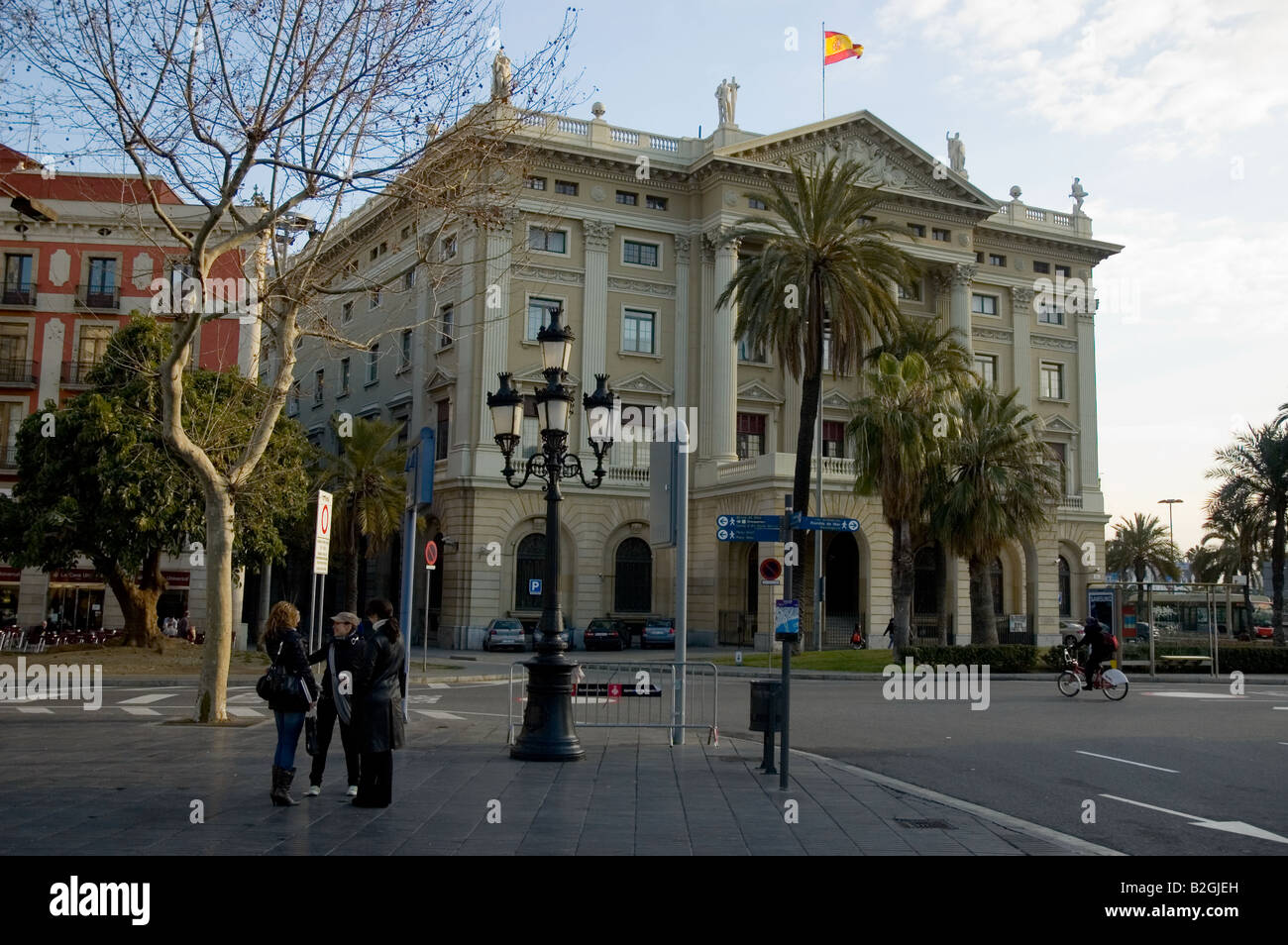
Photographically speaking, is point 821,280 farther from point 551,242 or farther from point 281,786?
point 281,786

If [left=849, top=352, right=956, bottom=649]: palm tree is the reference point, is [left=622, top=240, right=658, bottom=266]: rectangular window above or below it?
above

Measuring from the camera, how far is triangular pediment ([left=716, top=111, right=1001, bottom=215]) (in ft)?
159

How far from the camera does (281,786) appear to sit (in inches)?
371

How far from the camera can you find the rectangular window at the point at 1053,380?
188ft

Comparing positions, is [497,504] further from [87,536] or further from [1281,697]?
[1281,697]

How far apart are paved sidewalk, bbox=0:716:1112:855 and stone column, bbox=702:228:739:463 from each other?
34.3 m

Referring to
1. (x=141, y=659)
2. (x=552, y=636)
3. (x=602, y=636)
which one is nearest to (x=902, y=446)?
(x=602, y=636)

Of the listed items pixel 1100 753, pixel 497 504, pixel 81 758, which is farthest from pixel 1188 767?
pixel 497 504

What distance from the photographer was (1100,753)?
14266 mm

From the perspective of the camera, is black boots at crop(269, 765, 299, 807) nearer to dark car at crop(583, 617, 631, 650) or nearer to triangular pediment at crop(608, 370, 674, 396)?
dark car at crop(583, 617, 631, 650)

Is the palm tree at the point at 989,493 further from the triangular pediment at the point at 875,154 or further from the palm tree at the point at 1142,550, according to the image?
the palm tree at the point at 1142,550

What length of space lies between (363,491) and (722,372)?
Result: 50.7 feet

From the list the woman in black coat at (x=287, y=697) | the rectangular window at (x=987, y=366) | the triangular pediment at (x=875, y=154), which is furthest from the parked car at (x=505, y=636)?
Result: the woman in black coat at (x=287, y=697)

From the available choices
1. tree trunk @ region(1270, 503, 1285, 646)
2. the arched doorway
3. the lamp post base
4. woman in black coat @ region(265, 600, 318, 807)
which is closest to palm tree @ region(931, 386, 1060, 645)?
the arched doorway
